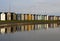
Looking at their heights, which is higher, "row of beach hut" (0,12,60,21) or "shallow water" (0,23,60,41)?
"row of beach hut" (0,12,60,21)

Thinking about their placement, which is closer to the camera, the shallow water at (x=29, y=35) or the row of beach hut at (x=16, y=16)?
the shallow water at (x=29, y=35)

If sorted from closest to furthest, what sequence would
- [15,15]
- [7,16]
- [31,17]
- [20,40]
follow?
[20,40], [7,16], [15,15], [31,17]

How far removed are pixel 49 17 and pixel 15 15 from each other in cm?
4115

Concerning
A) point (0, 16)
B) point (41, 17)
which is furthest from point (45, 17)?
point (0, 16)

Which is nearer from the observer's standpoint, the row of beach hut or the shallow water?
the shallow water

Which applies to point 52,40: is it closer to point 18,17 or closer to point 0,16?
point 0,16

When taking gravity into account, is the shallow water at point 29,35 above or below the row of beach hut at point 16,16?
below

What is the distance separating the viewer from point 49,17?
132625 millimetres

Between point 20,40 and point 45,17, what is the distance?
359 ft

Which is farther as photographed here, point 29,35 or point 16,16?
point 16,16

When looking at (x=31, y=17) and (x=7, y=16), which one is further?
(x=31, y=17)

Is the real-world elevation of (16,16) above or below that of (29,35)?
above

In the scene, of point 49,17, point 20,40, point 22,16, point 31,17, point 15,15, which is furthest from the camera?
point 49,17

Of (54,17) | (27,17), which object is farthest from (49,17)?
(27,17)
